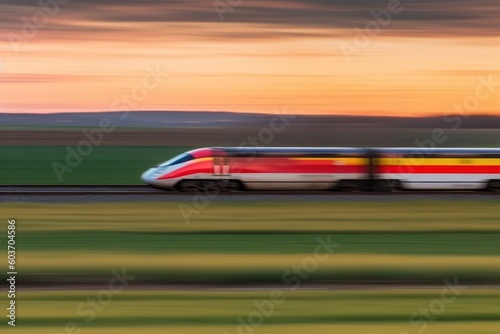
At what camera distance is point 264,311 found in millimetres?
9555

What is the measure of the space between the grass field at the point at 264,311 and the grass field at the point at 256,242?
158cm

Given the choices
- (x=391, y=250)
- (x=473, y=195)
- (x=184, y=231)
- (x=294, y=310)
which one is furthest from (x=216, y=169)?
(x=294, y=310)

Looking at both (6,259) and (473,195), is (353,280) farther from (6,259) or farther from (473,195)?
(473,195)

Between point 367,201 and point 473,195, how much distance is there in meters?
4.80

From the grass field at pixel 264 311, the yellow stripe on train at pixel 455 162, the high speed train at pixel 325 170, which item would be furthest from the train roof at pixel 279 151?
the grass field at pixel 264 311

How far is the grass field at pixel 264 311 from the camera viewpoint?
874cm

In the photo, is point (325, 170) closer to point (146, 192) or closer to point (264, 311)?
point (146, 192)

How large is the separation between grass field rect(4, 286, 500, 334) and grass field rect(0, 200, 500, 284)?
158 cm

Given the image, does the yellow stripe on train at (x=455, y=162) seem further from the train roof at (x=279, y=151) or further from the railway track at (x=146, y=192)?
the train roof at (x=279, y=151)

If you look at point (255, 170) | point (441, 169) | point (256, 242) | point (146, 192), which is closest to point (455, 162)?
point (441, 169)

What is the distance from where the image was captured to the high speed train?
3123 centimetres

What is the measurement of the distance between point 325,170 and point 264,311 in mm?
22293

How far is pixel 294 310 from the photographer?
9672mm

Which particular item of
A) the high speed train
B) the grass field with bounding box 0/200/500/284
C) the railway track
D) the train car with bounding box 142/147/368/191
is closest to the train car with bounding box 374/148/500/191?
the high speed train
